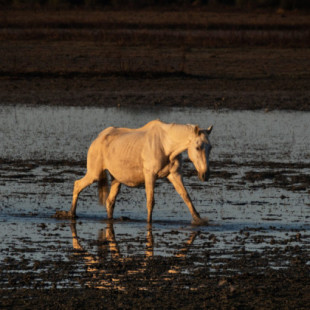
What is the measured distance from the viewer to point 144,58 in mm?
31500

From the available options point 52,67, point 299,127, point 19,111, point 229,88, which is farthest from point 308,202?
point 52,67

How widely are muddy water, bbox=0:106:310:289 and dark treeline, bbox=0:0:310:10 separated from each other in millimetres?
46118

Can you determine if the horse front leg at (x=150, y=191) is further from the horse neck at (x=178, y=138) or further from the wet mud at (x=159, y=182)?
the horse neck at (x=178, y=138)

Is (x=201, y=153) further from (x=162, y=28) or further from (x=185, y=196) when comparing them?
(x=162, y=28)

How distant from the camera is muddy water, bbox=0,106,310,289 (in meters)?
9.32

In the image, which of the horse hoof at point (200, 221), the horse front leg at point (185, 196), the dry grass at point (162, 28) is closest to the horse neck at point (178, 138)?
the horse front leg at point (185, 196)

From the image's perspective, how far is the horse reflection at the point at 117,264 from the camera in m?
8.46

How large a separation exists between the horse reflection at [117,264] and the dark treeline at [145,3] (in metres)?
54.6

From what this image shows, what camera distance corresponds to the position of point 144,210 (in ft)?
40.8

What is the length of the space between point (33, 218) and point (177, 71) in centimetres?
1660

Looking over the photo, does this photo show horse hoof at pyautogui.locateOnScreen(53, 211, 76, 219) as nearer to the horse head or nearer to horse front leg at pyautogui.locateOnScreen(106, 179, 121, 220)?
horse front leg at pyautogui.locateOnScreen(106, 179, 121, 220)

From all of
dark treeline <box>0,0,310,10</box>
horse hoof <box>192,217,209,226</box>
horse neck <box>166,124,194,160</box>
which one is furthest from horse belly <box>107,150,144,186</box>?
dark treeline <box>0,0,310,10</box>

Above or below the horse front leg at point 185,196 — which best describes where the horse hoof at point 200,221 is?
below

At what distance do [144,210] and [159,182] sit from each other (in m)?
2.15
